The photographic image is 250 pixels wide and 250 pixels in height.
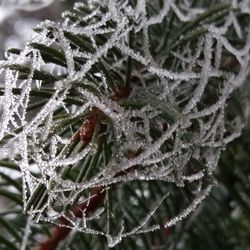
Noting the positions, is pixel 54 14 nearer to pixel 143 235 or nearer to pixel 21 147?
pixel 143 235

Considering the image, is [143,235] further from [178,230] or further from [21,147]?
[21,147]

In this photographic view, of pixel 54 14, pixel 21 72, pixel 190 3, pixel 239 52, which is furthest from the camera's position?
pixel 54 14

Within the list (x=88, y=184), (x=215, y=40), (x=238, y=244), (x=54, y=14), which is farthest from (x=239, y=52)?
(x=54, y=14)

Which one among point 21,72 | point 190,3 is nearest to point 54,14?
point 190,3

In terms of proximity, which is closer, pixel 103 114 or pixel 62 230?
pixel 103 114

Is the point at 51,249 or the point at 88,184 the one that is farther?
the point at 51,249

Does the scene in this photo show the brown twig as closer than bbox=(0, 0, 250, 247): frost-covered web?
No

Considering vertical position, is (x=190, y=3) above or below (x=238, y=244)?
above

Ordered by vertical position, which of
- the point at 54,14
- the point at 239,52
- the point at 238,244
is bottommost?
the point at 238,244

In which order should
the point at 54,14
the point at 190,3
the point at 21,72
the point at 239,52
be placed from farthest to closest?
1. the point at 54,14
2. the point at 190,3
3. the point at 239,52
4. the point at 21,72

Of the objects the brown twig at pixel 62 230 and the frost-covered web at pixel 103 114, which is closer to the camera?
the frost-covered web at pixel 103 114
